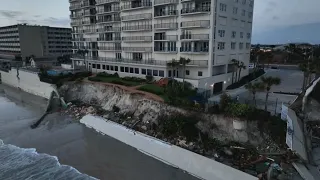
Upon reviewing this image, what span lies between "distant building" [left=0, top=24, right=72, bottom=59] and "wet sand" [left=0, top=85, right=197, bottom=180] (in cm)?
7823

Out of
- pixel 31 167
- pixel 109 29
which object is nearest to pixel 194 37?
pixel 109 29

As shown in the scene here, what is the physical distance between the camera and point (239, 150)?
24578mm

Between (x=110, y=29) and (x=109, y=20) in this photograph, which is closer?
(x=110, y=29)

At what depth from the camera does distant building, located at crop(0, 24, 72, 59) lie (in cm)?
10956

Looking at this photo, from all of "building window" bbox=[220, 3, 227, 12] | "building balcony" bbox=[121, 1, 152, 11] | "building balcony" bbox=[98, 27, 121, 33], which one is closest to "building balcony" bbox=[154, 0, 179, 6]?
"building balcony" bbox=[121, 1, 152, 11]

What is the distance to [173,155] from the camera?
83.0ft

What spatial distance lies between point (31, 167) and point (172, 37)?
31683 millimetres

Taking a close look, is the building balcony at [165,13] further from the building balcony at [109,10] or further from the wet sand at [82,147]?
the wet sand at [82,147]

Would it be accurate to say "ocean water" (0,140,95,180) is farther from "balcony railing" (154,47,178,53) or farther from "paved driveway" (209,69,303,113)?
"balcony railing" (154,47,178,53)

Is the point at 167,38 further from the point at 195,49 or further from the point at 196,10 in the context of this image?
the point at 196,10

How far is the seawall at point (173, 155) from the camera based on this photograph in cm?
2161

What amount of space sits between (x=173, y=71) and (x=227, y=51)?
1130cm

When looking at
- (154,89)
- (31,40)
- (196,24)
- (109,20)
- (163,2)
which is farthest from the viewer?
(31,40)

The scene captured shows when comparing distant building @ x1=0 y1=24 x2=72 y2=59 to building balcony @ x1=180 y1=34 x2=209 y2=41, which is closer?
building balcony @ x1=180 y1=34 x2=209 y2=41
